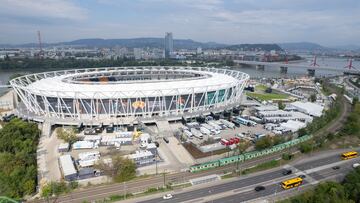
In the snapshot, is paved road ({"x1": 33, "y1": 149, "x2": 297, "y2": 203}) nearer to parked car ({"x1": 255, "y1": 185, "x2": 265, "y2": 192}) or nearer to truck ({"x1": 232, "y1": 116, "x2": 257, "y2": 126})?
parked car ({"x1": 255, "y1": 185, "x2": 265, "y2": 192})

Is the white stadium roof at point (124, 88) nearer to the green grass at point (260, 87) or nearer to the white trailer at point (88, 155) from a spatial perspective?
the white trailer at point (88, 155)

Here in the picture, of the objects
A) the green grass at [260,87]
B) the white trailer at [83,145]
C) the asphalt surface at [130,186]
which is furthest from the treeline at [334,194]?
the green grass at [260,87]

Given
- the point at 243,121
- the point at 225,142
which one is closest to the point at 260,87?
the point at 243,121

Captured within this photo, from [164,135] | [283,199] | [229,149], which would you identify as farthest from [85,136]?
[283,199]

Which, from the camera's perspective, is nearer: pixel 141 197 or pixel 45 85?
pixel 141 197

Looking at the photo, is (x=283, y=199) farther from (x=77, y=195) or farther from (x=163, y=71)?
(x=163, y=71)

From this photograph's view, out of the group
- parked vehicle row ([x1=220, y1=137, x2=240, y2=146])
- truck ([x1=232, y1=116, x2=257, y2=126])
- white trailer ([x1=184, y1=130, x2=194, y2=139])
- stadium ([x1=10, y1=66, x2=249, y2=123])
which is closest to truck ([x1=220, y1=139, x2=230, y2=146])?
parked vehicle row ([x1=220, y1=137, x2=240, y2=146])
